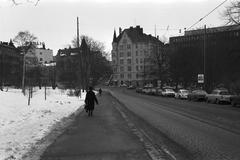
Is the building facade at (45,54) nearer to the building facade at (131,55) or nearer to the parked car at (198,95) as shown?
the building facade at (131,55)

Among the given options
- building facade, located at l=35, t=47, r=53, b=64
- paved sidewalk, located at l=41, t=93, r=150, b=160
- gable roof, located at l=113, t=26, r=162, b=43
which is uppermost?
gable roof, located at l=113, t=26, r=162, b=43

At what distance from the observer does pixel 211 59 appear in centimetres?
6944

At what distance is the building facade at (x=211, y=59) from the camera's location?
194ft

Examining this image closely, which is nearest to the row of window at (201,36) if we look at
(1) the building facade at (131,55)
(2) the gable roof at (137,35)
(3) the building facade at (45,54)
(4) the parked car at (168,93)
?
(4) the parked car at (168,93)

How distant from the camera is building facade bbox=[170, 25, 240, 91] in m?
59.2

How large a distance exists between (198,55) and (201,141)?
6779 cm

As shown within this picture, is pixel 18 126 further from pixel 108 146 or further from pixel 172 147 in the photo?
pixel 172 147

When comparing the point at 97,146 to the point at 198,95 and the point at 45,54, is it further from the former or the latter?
the point at 45,54

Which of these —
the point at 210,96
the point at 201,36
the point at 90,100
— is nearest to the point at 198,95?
the point at 210,96

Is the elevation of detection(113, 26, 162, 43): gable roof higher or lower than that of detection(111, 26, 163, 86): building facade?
higher

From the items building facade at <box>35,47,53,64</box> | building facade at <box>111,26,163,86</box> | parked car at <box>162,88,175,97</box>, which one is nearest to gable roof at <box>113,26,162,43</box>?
building facade at <box>111,26,163,86</box>

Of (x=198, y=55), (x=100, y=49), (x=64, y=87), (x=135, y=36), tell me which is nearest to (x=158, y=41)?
(x=100, y=49)

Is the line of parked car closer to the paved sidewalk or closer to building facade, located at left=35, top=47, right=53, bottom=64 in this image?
the paved sidewalk

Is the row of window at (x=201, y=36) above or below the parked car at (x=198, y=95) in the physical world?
above
